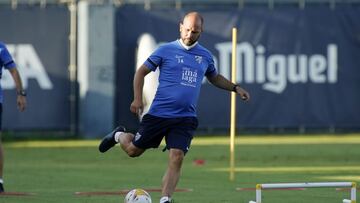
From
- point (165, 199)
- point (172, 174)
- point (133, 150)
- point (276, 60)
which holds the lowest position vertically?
point (165, 199)

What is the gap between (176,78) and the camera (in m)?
11.4

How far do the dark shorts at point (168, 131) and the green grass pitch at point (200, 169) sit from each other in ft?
3.03

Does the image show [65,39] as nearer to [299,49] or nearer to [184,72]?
[299,49]

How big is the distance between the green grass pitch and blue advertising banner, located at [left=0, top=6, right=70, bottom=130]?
88cm

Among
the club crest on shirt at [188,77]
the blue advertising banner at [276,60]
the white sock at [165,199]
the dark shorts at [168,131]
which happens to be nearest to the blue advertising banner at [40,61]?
the blue advertising banner at [276,60]

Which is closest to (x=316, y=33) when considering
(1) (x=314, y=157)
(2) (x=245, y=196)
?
(1) (x=314, y=157)

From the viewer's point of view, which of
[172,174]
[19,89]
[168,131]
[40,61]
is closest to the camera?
[172,174]

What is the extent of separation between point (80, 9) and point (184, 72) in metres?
16.0

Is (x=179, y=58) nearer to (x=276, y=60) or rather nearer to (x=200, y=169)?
(x=200, y=169)

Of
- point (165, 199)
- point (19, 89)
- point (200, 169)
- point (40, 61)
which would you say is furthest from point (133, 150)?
point (40, 61)

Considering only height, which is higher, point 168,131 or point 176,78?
point 176,78

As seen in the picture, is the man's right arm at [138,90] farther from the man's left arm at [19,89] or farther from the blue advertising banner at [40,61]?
the blue advertising banner at [40,61]

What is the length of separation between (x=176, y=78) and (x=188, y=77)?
0.43 feet

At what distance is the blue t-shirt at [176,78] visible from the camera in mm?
11359
